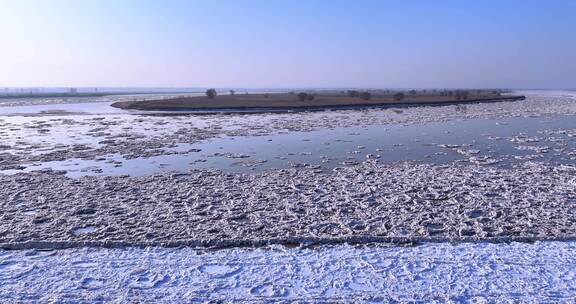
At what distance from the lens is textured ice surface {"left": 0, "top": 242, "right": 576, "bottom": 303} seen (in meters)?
4.98

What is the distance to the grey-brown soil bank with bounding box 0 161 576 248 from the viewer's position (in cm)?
699

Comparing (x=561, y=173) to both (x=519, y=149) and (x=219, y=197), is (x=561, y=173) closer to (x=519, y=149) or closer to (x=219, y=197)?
(x=519, y=149)

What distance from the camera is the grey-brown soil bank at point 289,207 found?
699cm

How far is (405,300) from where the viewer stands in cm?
484

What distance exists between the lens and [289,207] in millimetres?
8586

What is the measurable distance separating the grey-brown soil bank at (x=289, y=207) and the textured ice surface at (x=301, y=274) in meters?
0.48

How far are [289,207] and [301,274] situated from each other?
3052 mm

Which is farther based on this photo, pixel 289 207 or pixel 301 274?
pixel 289 207

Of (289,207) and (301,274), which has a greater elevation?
(289,207)

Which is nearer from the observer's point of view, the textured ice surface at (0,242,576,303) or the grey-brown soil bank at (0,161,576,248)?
the textured ice surface at (0,242,576,303)

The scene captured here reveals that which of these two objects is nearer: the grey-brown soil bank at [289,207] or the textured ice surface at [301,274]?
→ the textured ice surface at [301,274]

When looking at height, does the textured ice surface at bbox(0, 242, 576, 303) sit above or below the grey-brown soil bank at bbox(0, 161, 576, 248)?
below

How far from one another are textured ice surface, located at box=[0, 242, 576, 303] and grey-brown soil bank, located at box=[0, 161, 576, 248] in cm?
48

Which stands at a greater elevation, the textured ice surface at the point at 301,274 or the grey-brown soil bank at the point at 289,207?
the grey-brown soil bank at the point at 289,207
